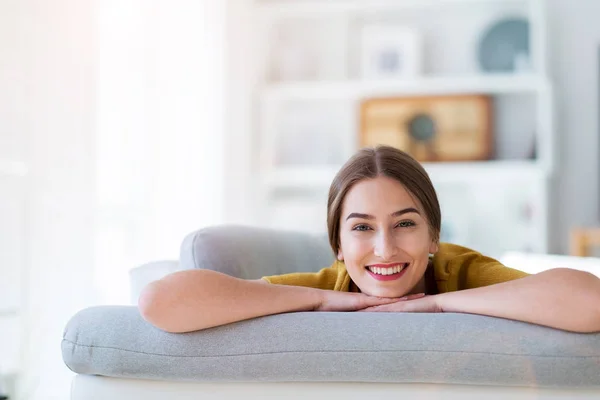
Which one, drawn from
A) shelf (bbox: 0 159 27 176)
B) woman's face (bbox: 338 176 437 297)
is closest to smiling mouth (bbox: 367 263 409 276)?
woman's face (bbox: 338 176 437 297)

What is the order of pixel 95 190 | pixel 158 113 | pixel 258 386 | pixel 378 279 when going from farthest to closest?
pixel 158 113 < pixel 95 190 < pixel 378 279 < pixel 258 386

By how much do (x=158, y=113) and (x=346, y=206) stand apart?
2.72 meters

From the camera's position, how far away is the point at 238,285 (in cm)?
145

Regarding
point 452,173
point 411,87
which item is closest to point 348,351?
point 452,173

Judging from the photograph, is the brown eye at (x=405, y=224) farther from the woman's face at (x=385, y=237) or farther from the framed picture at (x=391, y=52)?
the framed picture at (x=391, y=52)

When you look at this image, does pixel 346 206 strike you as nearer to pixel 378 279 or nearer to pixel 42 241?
pixel 378 279

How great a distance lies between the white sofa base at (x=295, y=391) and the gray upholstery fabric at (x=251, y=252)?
39 cm

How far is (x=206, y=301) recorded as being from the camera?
4.65 ft

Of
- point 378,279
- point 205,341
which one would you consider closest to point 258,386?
point 205,341

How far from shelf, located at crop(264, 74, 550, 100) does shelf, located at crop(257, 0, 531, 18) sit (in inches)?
18.7

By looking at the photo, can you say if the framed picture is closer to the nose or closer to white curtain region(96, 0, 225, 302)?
white curtain region(96, 0, 225, 302)

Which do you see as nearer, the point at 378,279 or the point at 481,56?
the point at 378,279

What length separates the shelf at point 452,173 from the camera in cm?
489

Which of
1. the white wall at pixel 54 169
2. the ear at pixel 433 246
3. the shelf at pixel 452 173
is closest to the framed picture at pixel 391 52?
the shelf at pixel 452 173
